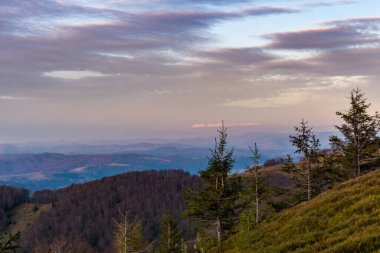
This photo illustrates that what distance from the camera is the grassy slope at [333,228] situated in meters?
13.8

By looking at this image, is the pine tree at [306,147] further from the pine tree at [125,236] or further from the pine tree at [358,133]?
the pine tree at [125,236]

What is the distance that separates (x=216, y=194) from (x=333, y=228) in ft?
62.1

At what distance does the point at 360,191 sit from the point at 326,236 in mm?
7447

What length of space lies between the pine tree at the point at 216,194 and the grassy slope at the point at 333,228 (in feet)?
32.5

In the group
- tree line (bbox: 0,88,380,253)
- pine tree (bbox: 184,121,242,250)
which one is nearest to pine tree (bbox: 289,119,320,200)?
tree line (bbox: 0,88,380,253)

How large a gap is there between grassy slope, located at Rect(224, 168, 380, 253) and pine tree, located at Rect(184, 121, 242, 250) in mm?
9908

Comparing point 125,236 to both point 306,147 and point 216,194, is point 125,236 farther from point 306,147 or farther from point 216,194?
point 306,147

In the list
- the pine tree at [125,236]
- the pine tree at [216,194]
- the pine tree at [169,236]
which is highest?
the pine tree at [216,194]

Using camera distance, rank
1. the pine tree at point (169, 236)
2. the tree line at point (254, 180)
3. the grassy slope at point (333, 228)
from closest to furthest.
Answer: the grassy slope at point (333, 228) → the tree line at point (254, 180) → the pine tree at point (169, 236)

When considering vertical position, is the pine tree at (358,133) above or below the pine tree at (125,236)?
above

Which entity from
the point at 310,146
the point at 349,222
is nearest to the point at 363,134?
the point at 310,146

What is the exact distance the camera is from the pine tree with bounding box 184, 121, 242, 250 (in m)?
35.4

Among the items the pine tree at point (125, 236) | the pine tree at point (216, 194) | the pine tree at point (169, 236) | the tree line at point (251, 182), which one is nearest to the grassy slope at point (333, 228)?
the tree line at point (251, 182)

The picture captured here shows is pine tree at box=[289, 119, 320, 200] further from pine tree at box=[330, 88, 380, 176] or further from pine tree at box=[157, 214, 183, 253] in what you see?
pine tree at box=[157, 214, 183, 253]
